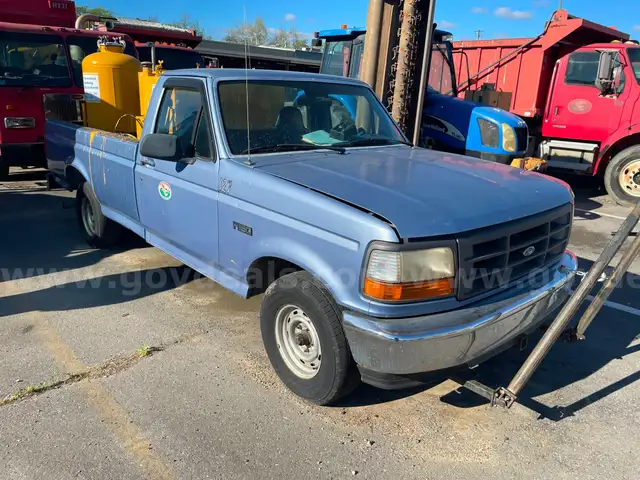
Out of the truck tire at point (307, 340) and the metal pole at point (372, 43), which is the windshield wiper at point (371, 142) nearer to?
the truck tire at point (307, 340)

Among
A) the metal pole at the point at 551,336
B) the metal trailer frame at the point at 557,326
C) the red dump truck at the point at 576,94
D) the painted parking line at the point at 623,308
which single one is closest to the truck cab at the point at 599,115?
the red dump truck at the point at 576,94

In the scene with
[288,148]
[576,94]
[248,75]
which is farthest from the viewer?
[576,94]

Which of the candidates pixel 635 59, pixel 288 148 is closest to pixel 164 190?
pixel 288 148

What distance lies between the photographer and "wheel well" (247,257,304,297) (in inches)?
129

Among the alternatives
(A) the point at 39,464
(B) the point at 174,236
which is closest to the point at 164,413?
(A) the point at 39,464

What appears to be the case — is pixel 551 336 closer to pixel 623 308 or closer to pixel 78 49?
pixel 623 308

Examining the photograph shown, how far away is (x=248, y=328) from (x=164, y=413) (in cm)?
119

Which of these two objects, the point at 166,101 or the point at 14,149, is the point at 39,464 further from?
the point at 14,149

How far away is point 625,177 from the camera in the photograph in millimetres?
9078

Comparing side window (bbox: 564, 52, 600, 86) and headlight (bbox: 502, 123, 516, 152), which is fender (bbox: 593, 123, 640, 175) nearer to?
side window (bbox: 564, 52, 600, 86)

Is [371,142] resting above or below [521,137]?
above

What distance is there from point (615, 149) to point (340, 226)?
344 inches

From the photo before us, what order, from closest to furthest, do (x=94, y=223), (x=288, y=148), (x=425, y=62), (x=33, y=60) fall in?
(x=288, y=148) < (x=94, y=223) < (x=425, y=62) < (x=33, y=60)

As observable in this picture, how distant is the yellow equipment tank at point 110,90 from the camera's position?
6.39 meters
